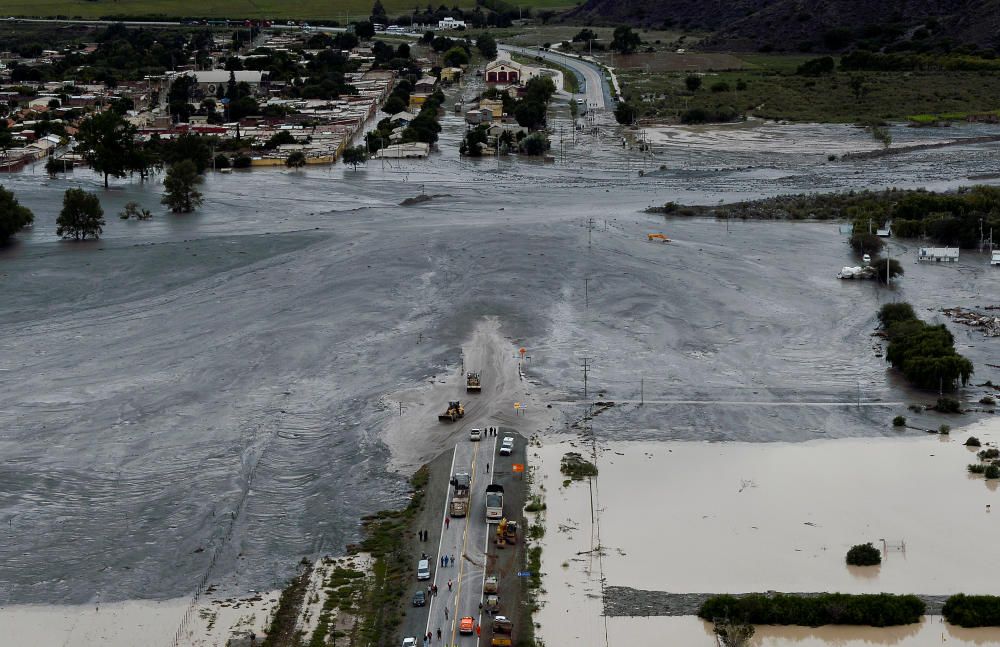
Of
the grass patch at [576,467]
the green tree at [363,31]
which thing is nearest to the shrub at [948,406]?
the grass patch at [576,467]

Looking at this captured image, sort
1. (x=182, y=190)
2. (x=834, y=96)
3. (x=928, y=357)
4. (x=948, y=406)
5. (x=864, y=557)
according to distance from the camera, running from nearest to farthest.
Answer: (x=864, y=557) → (x=948, y=406) → (x=928, y=357) → (x=182, y=190) → (x=834, y=96)

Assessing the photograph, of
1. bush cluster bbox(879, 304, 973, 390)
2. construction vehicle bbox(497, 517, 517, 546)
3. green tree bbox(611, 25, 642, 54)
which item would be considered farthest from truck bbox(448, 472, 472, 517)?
green tree bbox(611, 25, 642, 54)

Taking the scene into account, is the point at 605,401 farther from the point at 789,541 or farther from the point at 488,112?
the point at 488,112

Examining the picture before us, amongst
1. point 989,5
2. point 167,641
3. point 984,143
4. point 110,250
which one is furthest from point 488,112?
point 167,641

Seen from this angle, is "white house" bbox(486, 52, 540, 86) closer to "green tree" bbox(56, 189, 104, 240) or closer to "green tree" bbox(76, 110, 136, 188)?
"green tree" bbox(76, 110, 136, 188)

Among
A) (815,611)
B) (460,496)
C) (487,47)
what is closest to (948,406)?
(815,611)

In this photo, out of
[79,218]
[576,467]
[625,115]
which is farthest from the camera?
[625,115]

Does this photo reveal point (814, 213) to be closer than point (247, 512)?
No

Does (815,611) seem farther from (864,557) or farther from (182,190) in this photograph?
(182,190)
